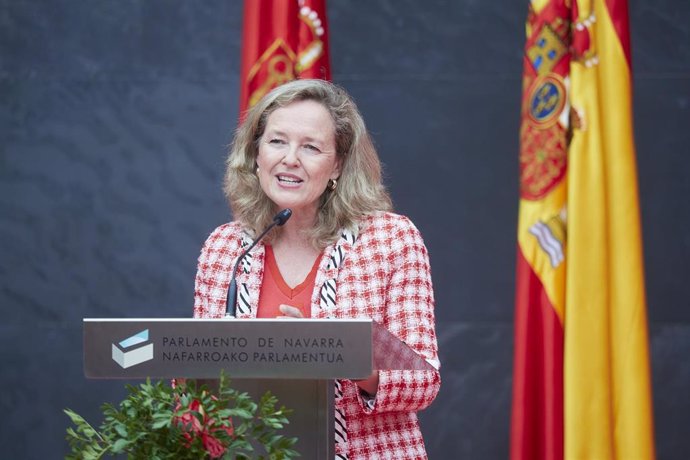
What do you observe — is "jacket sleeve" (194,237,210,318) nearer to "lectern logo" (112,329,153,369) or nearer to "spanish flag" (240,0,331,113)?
"lectern logo" (112,329,153,369)

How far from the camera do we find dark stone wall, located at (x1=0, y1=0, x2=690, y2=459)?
374 cm

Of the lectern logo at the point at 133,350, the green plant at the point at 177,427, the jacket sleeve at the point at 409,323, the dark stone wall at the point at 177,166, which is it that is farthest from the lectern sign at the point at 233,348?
the dark stone wall at the point at 177,166

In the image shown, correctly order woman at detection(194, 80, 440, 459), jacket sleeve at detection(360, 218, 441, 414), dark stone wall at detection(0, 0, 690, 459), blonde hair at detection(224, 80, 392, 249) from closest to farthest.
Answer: jacket sleeve at detection(360, 218, 441, 414), woman at detection(194, 80, 440, 459), blonde hair at detection(224, 80, 392, 249), dark stone wall at detection(0, 0, 690, 459)

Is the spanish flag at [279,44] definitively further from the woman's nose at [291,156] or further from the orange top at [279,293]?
the orange top at [279,293]

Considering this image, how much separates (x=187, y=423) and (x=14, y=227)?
8.48ft

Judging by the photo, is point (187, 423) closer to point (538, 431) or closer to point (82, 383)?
point (538, 431)

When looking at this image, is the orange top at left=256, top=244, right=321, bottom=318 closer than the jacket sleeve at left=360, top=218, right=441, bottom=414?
No

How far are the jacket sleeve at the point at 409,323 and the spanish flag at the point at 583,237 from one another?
93 cm

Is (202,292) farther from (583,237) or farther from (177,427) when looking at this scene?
(583,237)

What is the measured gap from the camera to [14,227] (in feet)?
12.5

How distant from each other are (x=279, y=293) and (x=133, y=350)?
24.1 inches

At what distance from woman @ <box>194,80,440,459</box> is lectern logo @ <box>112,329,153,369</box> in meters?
0.45

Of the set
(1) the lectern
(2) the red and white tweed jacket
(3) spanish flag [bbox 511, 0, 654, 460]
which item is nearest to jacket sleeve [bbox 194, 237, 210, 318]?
(2) the red and white tweed jacket

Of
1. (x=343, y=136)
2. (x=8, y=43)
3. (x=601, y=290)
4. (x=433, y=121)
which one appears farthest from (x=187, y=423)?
(x=8, y=43)
